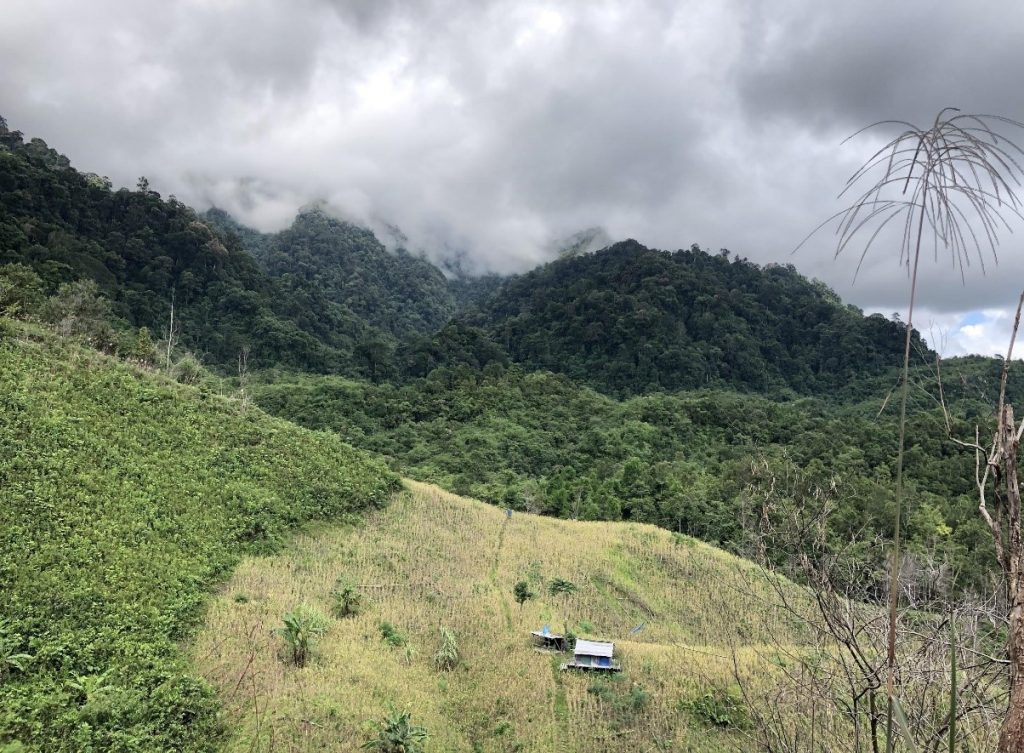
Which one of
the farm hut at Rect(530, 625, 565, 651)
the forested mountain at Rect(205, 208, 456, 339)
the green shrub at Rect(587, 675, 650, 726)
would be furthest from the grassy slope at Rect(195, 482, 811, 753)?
the forested mountain at Rect(205, 208, 456, 339)

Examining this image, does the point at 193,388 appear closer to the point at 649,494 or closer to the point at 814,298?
the point at 649,494

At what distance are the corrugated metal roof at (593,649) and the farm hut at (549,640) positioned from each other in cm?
72

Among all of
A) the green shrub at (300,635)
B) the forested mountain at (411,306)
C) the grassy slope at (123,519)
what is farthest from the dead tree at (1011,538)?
the forested mountain at (411,306)

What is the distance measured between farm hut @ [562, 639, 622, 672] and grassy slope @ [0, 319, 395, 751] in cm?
580

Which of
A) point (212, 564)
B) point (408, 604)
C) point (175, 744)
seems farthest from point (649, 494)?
point (175, 744)

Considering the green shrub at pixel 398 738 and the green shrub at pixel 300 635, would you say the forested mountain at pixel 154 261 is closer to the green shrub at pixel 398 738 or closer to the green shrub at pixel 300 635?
the green shrub at pixel 300 635

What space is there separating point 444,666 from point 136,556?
19.5ft

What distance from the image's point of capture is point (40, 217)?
51.7m

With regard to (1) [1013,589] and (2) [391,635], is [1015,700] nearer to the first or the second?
(1) [1013,589]

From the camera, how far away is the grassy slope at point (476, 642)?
8.28 m

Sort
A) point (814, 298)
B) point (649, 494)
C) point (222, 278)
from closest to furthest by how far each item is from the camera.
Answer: point (649, 494) → point (222, 278) → point (814, 298)

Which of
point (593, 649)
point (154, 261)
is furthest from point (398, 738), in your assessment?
point (154, 261)

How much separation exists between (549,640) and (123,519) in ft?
28.7

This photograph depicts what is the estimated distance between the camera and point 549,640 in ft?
37.1
